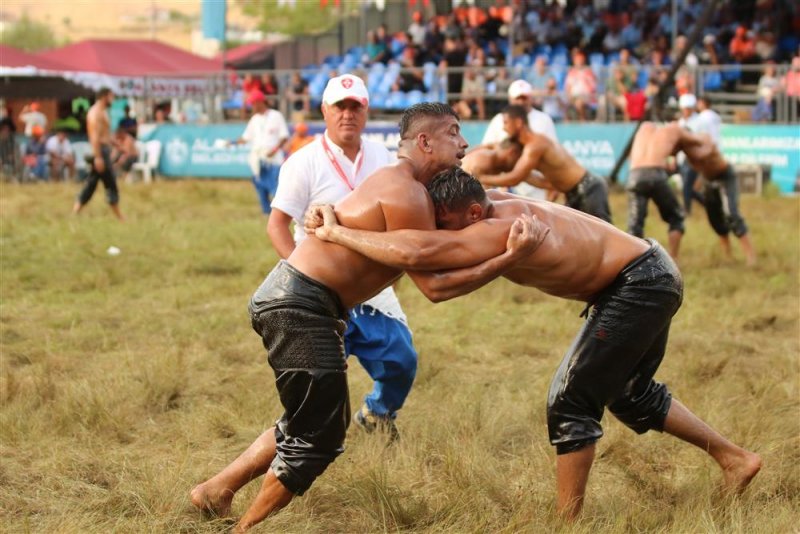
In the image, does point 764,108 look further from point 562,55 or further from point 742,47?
point 562,55

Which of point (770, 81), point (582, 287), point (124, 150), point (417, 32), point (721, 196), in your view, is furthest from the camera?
point (417, 32)

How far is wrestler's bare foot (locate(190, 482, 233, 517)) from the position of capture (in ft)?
15.1

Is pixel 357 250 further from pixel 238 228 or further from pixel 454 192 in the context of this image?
pixel 238 228

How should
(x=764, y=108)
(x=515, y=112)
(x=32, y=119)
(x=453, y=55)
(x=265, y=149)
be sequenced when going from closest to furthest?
(x=515, y=112) < (x=265, y=149) < (x=764, y=108) < (x=453, y=55) < (x=32, y=119)

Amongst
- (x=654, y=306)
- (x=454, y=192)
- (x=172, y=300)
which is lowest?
(x=172, y=300)

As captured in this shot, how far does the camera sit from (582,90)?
68.4 ft

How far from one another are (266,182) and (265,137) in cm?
69

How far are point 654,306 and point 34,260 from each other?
8529 millimetres

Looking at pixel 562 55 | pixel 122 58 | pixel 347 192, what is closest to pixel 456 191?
pixel 347 192

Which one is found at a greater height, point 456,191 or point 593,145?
point 456,191

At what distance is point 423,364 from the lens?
24.2 feet

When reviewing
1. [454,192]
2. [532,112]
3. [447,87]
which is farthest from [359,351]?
[447,87]

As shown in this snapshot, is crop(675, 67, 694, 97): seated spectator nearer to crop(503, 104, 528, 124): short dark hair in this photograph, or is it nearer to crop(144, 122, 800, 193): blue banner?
crop(144, 122, 800, 193): blue banner

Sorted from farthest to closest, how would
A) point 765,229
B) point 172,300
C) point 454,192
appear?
point 765,229, point 172,300, point 454,192
